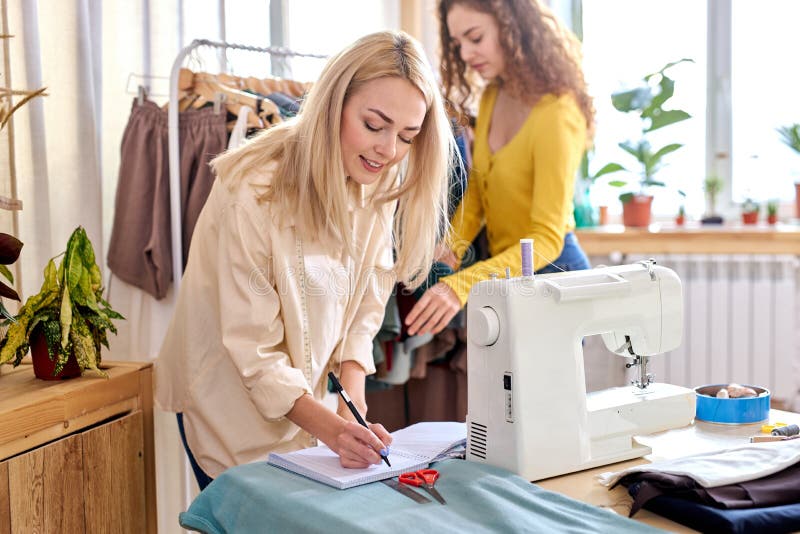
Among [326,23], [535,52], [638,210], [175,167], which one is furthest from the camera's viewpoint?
[638,210]

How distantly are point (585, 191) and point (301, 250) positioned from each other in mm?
2353

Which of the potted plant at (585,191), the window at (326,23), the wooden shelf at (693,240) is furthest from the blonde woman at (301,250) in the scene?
the potted plant at (585,191)

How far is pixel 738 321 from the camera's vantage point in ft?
12.0

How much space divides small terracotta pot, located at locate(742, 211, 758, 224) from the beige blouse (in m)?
2.26

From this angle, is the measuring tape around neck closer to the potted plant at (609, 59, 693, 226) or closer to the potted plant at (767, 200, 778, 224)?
the potted plant at (609, 59, 693, 226)

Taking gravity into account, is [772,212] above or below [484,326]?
above

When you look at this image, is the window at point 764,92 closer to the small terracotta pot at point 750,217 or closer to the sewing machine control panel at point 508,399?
the small terracotta pot at point 750,217

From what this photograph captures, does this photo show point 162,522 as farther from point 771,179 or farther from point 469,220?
point 771,179

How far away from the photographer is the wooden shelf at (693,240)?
354cm

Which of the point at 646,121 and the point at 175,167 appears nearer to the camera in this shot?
the point at 175,167

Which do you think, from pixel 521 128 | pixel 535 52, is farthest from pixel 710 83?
pixel 521 128

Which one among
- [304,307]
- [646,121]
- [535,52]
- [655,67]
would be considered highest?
[655,67]

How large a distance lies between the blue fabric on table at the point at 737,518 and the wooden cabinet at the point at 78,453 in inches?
43.8

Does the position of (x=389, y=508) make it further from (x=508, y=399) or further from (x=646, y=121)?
(x=646, y=121)
